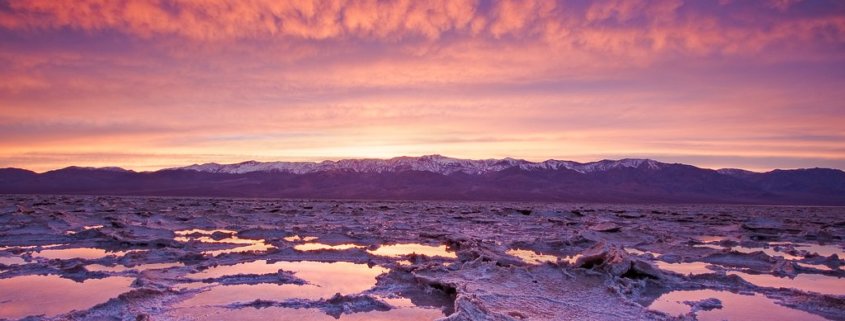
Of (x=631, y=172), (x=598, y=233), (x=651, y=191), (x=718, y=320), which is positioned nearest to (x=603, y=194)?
(x=651, y=191)

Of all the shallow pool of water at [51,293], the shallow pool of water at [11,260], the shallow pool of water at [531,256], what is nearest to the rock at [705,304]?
the shallow pool of water at [531,256]

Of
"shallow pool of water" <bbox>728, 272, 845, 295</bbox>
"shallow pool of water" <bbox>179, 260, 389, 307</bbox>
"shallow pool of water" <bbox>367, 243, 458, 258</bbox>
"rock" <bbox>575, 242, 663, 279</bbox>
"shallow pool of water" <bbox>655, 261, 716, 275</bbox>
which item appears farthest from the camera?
"shallow pool of water" <bbox>367, 243, 458, 258</bbox>

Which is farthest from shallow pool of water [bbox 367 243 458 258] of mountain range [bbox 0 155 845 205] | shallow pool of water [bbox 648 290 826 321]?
mountain range [bbox 0 155 845 205]

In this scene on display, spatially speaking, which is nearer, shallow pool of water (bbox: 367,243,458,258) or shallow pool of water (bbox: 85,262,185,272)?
shallow pool of water (bbox: 85,262,185,272)

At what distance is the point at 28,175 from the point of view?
127188 mm

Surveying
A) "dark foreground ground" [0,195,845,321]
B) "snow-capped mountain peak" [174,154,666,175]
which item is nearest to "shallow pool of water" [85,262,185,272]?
"dark foreground ground" [0,195,845,321]

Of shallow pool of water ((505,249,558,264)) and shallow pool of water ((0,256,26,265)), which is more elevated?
shallow pool of water ((505,249,558,264))

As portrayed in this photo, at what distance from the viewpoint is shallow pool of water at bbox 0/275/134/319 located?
6.03 metres

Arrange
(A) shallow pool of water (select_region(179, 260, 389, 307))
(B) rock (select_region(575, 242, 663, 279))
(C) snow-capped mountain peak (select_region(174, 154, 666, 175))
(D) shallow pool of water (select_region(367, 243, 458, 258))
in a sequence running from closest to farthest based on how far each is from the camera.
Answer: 1. (A) shallow pool of water (select_region(179, 260, 389, 307))
2. (B) rock (select_region(575, 242, 663, 279))
3. (D) shallow pool of water (select_region(367, 243, 458, 258))
4. (C) snow-capped mountain peak (select_region(174, 154, 666, 175))

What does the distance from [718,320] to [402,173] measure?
4820 inches

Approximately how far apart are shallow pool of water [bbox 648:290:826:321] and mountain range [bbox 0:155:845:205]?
89.7m

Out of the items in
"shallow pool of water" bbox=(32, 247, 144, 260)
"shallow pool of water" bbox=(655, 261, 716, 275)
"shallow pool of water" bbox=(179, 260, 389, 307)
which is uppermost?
"shallow pool of water" bbox=(655, 261, 716, 275)

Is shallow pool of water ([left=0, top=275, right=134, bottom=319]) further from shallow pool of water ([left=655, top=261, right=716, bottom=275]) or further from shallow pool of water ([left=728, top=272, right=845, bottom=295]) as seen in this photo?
shallow pool of water ([left=728, top=272, right=845, bottom=295])

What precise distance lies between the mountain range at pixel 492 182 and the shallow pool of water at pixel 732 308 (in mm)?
89652
